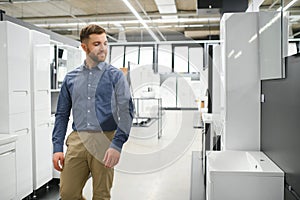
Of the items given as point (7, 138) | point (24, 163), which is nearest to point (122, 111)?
point (7, 138)

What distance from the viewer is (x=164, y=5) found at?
654cm

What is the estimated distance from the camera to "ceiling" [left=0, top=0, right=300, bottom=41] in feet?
23.5

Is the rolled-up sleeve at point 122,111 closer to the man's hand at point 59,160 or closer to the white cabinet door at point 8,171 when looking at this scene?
the man's hand at point 59,160

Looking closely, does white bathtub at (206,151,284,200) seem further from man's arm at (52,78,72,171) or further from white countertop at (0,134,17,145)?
white countertop at (0,134,17,145)

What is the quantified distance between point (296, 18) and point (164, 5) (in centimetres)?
493

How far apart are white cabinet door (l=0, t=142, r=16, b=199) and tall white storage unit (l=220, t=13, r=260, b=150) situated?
210 centimetres

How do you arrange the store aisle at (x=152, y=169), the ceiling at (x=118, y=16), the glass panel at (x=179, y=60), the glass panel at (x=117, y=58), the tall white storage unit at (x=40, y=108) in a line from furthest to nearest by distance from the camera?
1. the ceiling at (x=118, y=16)
2. the store aisle at (x=152, y=169)
3. the tall white storage unit at (x=40, y=108)
4. the glass panel at (x=179, y=60)
5. the glass panel at (x=117, y=58)

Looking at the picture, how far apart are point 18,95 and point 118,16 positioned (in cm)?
596

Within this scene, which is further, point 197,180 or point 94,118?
point 197,180

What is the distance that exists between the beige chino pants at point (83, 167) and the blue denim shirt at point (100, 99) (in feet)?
0.22

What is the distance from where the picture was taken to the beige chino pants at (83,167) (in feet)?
5.81

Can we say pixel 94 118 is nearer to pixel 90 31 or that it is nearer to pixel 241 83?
pixel 90 31

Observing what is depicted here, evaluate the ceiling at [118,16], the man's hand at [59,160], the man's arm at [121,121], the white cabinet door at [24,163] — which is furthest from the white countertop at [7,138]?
the ceiling at [118,16]

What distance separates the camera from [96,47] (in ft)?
5.82
